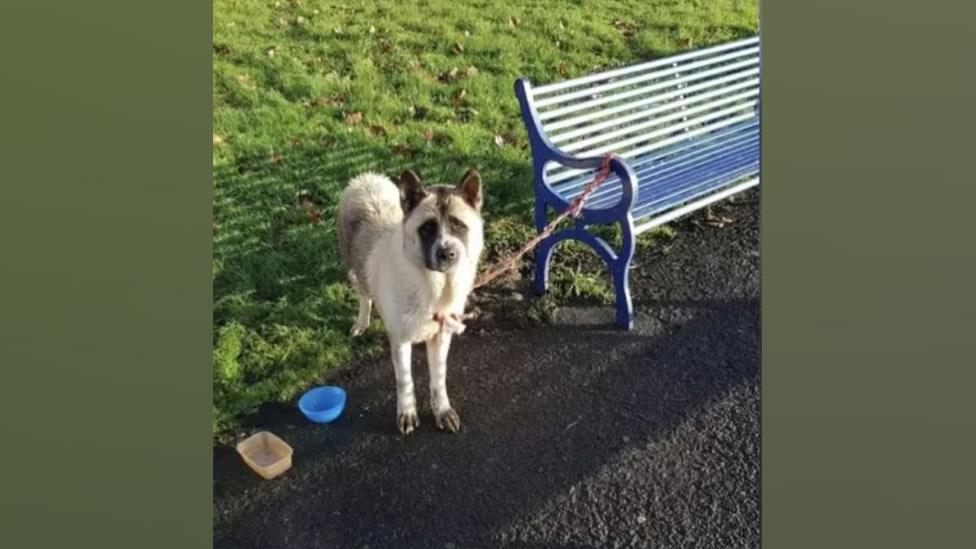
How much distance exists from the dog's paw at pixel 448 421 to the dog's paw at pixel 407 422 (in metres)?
0.10

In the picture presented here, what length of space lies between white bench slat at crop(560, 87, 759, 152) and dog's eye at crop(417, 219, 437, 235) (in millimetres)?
1480

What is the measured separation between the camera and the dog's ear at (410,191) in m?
3.04

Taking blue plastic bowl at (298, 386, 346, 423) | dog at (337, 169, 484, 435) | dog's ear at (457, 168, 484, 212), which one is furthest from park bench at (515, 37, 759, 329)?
blue plastic bowl at (298, 386, 346, 423)

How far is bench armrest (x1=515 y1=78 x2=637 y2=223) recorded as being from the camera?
384cm

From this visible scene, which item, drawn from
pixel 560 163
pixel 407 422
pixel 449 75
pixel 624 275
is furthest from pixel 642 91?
pixel 407 422

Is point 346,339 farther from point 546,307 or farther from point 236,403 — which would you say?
point 546,307

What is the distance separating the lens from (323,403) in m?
3.66

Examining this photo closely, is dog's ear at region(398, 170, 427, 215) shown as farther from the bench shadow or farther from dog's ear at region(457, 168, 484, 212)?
the bench shadow

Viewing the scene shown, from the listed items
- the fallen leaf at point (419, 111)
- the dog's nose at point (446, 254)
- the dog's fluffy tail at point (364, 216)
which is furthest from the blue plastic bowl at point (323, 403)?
the fallen leaf at point (419, 111)

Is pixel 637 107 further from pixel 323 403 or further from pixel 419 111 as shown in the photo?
pixel 323 403

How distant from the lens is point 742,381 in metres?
3.86

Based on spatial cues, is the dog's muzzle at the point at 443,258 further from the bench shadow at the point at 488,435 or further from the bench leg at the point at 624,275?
the bench leg at the point at 624,275

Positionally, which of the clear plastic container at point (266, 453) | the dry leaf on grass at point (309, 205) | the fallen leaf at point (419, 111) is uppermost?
the fallen leaf at point (419, 111)

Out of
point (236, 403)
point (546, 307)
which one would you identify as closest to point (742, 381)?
point (546, 307)
